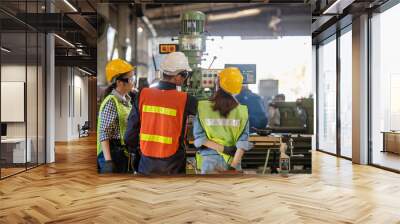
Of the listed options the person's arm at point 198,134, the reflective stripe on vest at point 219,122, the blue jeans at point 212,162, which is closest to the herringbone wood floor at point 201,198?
the blue jeans at point 212,162

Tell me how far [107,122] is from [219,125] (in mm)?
1651

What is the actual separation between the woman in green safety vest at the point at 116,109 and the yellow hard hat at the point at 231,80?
1323 mm

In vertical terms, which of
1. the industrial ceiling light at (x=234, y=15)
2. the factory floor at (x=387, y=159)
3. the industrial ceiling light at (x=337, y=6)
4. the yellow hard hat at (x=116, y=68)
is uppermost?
the industrial ceiling light at (x=337, y=6)

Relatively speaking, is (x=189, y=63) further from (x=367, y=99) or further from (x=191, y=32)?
(x=367, y=99)

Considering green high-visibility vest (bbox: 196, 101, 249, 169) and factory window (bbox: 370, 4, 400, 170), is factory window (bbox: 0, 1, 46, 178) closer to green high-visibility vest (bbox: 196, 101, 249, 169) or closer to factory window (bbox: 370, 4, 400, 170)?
green high-visibility vest (bbox: 196, 101, 249, 169)

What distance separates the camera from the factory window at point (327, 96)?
9883 millimetres

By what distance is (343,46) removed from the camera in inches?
361

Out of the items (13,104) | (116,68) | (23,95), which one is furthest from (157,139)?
(13,104)

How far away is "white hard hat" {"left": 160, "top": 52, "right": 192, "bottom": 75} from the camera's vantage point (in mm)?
5914

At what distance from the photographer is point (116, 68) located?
6000 mm

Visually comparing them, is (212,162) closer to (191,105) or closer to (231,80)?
(191,105)

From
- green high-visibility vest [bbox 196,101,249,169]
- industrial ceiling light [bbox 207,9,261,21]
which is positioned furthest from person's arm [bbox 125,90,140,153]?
industrial ceiling light [bbox 207,9,261,21]

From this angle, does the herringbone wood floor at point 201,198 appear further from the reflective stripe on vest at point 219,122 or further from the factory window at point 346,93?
the factory window at point 346,93

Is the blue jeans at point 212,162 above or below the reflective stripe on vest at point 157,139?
below
